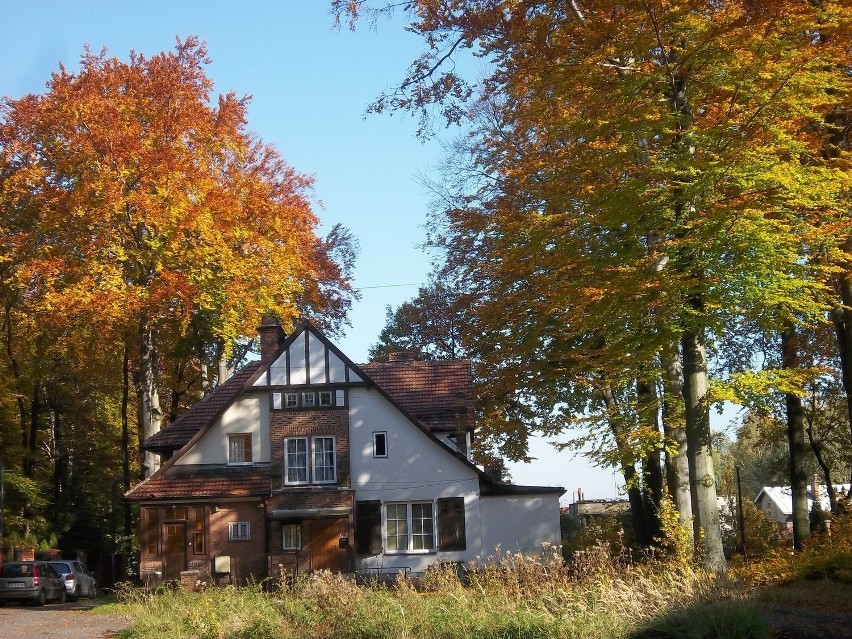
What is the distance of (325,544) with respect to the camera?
31125 mm

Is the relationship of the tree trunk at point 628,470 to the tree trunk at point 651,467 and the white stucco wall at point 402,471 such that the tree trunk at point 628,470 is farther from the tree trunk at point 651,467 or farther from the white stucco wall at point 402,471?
the white stucco wall at point 402,471

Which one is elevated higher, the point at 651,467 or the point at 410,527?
the point at 651,467

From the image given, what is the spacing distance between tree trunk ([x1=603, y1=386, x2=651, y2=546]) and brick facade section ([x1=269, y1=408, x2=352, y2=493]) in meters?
8.75

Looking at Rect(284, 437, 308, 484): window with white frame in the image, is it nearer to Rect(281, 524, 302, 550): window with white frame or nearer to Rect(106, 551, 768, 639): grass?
Rect(281, 524, 302, 550): window with white frame

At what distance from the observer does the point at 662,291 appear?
671 inches

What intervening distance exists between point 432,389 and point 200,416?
328 inches

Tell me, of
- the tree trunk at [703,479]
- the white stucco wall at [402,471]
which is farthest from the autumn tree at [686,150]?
the white stucco wall at [402,471]

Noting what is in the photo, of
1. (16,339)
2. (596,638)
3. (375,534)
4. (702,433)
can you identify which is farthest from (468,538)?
(16,339)

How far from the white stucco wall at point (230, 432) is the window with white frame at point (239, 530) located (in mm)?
2104

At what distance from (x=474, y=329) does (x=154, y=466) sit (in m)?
12.7

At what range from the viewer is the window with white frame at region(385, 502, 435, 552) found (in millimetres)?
31359

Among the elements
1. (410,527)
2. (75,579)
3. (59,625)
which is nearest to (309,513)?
(410,527)

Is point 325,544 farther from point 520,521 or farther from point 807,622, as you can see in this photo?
point 807,622

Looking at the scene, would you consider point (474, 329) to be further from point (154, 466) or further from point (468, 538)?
point (154, 466)
